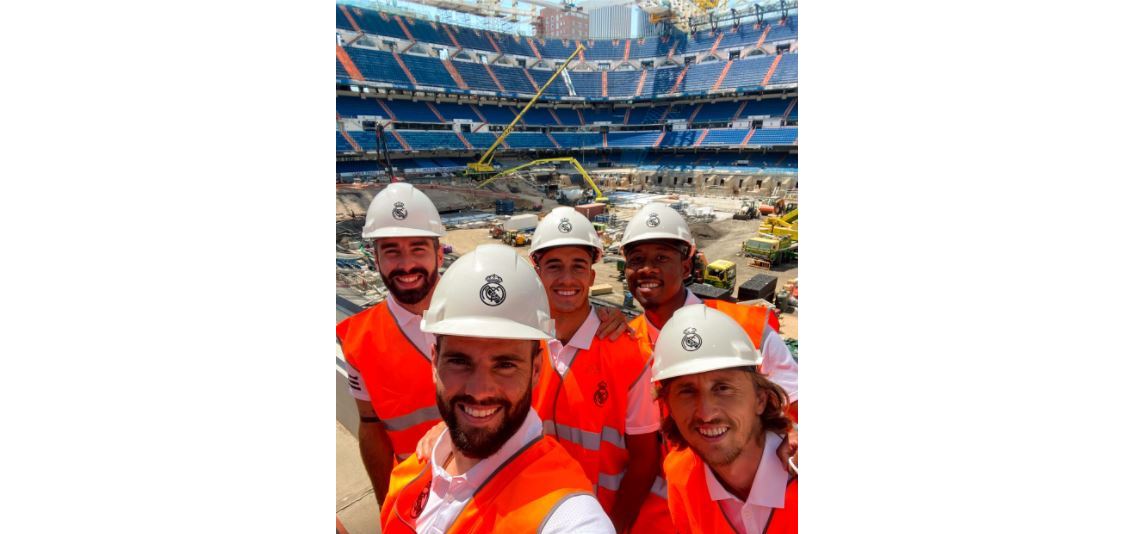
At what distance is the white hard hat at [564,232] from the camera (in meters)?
2.38

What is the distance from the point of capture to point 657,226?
2.46 metres

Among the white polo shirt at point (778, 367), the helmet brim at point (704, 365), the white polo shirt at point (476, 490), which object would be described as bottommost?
the white polo shirt at point (476, 490)

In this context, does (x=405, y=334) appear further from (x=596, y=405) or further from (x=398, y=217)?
(x=596, y=405)

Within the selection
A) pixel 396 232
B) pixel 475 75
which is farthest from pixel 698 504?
pixel 475 75

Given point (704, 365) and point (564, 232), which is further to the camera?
point (564, 232)

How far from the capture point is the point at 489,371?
4.83 ft

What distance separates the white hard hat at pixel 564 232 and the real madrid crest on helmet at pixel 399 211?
72 cm

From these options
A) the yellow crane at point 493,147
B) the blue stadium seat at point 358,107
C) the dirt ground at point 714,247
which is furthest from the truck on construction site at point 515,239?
the blue stadium seat at point 358,107

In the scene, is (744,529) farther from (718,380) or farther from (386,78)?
(386,78)

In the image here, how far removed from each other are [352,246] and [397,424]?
1250 cm

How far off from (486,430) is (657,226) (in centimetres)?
139

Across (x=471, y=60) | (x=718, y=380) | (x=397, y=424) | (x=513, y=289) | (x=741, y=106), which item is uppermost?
(x=471, y=60)

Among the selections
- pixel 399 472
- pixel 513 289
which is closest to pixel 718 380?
pixel 513 289

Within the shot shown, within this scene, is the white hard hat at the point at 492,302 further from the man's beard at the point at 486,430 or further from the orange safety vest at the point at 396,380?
the orange safety vest at the point at 396,380
